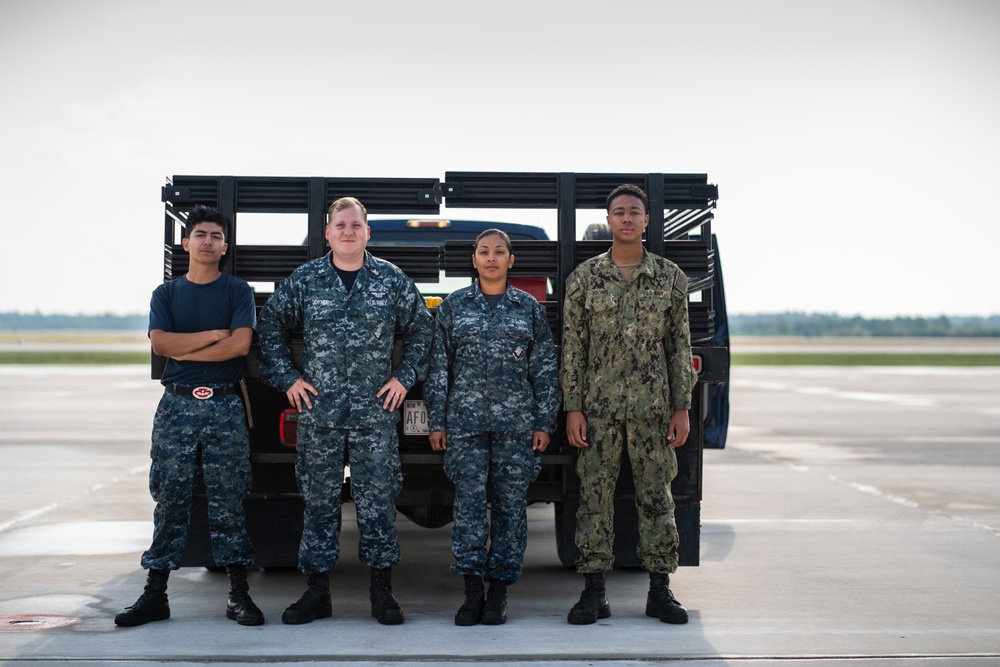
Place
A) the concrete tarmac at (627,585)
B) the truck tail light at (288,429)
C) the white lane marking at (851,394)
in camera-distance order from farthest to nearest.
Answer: the white lane marking at (851,394)
the truck tail light at (288,429)
the concrete tarmac at (627,585)

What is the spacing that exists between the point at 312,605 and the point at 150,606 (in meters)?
0.79

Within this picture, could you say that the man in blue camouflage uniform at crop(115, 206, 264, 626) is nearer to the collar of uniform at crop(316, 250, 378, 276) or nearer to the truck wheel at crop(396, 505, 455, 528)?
the collar of uniform at crop(316, 250, 378, 276)

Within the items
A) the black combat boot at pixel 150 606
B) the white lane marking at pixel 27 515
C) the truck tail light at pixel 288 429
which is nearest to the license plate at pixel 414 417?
the truck tail light at pixel 288 429

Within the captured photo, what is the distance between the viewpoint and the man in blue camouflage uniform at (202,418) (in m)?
4.75

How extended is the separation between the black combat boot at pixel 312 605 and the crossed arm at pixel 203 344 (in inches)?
46.1

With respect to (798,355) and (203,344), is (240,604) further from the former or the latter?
(798,355)

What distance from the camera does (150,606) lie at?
4832 mm

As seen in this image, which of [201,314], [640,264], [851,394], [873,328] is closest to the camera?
[201,314]

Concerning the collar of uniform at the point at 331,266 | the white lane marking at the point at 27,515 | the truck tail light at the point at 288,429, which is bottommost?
the white lane marking at the point at 27,515

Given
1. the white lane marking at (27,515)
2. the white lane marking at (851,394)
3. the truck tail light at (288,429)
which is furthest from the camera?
the white lane marking at (851,394)

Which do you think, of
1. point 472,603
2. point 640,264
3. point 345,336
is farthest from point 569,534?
point 345,336

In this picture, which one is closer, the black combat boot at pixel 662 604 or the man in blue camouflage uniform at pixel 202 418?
the man in blue camouflage uniform at pixel 202 418

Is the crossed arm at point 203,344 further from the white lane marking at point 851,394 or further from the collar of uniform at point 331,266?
the white lane marking at point 851,394

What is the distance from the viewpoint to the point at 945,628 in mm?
4922
